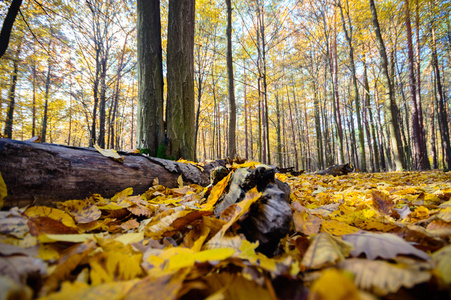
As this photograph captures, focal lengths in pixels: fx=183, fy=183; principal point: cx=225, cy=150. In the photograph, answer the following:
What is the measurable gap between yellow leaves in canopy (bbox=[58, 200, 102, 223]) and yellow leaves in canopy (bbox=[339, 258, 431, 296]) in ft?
3.54

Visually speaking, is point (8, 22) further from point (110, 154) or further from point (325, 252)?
point (325, 252)

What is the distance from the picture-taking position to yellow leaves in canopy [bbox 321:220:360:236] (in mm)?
832

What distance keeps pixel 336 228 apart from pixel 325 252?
0.45 meters

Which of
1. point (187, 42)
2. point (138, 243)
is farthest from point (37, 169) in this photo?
point (187, 42)

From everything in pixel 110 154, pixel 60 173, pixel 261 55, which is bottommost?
pixel 60 173

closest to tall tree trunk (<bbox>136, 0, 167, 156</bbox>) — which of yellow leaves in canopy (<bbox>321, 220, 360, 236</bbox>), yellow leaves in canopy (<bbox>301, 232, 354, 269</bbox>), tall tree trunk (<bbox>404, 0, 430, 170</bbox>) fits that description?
yellow leaves in canopy (<bbox>321, 220, 360, 236</bbox>)

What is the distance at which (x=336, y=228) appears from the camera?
0.87 m

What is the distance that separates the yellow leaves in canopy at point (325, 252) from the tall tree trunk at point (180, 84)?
2.85m

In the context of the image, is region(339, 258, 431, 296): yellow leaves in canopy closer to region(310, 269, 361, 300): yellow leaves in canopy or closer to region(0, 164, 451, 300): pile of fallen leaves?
region(0, 164, 451, 300): pile of fallen leaves

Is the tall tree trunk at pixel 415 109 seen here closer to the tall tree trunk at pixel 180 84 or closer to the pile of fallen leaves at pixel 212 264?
the tall tree trunk at pixel 180 84

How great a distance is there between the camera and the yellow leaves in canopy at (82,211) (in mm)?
923

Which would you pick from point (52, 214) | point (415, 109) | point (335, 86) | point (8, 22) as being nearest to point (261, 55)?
point (335, 86)

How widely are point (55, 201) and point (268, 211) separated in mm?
1394

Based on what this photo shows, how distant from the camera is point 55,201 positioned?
1.22m
